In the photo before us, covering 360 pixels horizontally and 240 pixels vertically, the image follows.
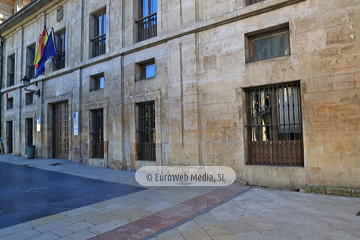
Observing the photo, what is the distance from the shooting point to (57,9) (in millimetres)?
13297

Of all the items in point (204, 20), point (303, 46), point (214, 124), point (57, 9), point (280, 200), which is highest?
point (57, 9)

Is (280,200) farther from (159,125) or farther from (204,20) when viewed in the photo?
(204,20)

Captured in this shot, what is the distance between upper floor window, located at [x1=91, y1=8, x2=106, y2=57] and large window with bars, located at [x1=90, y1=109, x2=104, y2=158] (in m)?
2.88

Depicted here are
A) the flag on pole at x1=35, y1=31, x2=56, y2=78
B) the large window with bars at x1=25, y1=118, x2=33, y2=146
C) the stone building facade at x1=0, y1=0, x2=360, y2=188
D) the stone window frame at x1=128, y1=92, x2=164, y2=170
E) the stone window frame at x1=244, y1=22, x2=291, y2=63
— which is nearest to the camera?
the stone building facade at x1=0, y1=0, x2=360, y2=188

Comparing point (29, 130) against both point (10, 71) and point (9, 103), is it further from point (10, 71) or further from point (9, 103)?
point (10, 71)

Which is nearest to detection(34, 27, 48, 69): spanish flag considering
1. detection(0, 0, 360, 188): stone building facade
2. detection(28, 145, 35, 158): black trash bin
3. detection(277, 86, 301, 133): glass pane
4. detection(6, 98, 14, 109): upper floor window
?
detection(0, 0, 360, 188): stone building facade

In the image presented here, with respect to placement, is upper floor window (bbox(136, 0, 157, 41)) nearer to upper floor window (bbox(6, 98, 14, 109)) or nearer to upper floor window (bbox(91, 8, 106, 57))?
upper floor window (bbox(91, 8, 106, 57))

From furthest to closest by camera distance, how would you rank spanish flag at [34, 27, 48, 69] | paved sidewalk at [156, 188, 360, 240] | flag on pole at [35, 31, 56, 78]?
spanish flag at [34, 27, 48, 69]
flag on pole at [35, 31, 56, 78]
paved sidewalk at [156, 188, 360, 240]

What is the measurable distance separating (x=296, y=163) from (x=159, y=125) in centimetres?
454

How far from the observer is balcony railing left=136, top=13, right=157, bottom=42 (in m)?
9.41

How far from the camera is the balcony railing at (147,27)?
370 inches

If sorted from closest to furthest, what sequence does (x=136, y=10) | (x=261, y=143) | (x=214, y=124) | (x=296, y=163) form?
(x=296, y=163) → (x=261, y=143) → (x=214, y=124) → (x=136, y=10)

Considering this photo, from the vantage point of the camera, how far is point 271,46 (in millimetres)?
6859

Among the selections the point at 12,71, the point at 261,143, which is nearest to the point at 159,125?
the point at 261,143
